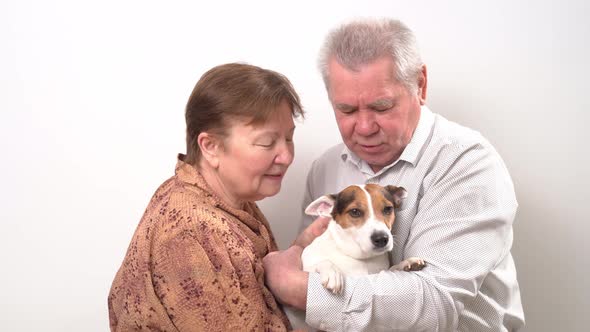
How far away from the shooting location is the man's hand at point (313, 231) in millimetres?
2098

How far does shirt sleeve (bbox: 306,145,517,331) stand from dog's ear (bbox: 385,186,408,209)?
7 cm

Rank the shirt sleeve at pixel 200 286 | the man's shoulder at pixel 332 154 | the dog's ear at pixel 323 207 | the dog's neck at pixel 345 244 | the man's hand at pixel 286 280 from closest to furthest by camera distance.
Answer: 1. the shirt sleeve at pixel 200 286
2. the man's hand at pixel 286 280
3. the dog's neck at pixel 345 244
4. the dog's ear at pixel 323 207
5. the man's shoulder at pixel 332 154

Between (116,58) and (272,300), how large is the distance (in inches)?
53.2

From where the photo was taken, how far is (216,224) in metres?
1.71

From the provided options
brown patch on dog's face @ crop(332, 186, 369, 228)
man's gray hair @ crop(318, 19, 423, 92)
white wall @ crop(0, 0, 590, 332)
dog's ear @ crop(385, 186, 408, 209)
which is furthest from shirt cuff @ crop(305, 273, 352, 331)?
white wall @ crop(0, 0, 590, 332)

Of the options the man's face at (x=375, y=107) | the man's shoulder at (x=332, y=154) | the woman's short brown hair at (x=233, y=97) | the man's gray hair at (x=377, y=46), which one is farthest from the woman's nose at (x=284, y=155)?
the man's shoulder at (x=332, y=154)

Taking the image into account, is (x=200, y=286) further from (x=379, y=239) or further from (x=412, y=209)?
(x=412, y=209)

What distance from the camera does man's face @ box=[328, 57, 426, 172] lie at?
1.92 m

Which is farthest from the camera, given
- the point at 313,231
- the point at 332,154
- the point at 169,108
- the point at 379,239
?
the point at 169,108

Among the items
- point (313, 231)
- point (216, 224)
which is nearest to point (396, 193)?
point (313, 231)

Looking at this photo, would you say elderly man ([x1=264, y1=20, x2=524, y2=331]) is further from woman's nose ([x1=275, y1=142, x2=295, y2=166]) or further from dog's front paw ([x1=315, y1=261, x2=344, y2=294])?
woman's nose ([x1=275, y1=142, x2=295, y2=166])

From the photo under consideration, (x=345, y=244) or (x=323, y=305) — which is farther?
(x=345, y=244)

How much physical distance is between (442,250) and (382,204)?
23 cm

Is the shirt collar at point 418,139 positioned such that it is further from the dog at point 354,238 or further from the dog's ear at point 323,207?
the dog's ear at point 323,207
